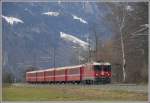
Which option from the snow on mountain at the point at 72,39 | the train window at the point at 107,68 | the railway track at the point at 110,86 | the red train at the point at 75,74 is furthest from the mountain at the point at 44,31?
the train window at the point at 107,68

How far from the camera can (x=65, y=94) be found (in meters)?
19.3

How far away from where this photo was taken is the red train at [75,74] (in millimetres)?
19391

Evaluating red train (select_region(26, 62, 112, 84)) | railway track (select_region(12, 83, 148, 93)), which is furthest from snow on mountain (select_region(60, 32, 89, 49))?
railway track (select_region(12, 83, 148, 93))

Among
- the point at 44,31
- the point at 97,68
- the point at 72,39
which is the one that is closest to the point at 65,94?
the point at 97,68

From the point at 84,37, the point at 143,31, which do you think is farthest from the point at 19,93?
the point at 143,31

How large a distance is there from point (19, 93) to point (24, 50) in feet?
3.22

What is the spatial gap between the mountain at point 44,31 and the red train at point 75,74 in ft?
0.59

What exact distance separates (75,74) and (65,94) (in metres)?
0.55

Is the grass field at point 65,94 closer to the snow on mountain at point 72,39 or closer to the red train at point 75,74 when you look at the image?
the red train at point 75,74

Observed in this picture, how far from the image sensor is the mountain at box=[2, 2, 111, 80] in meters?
19.1

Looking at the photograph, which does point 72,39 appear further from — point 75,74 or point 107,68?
point 107,68

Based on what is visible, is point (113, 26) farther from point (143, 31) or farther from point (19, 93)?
point (19, 93)

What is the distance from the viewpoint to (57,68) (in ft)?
63.5

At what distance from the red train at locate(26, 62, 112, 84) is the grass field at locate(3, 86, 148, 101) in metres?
0.26
